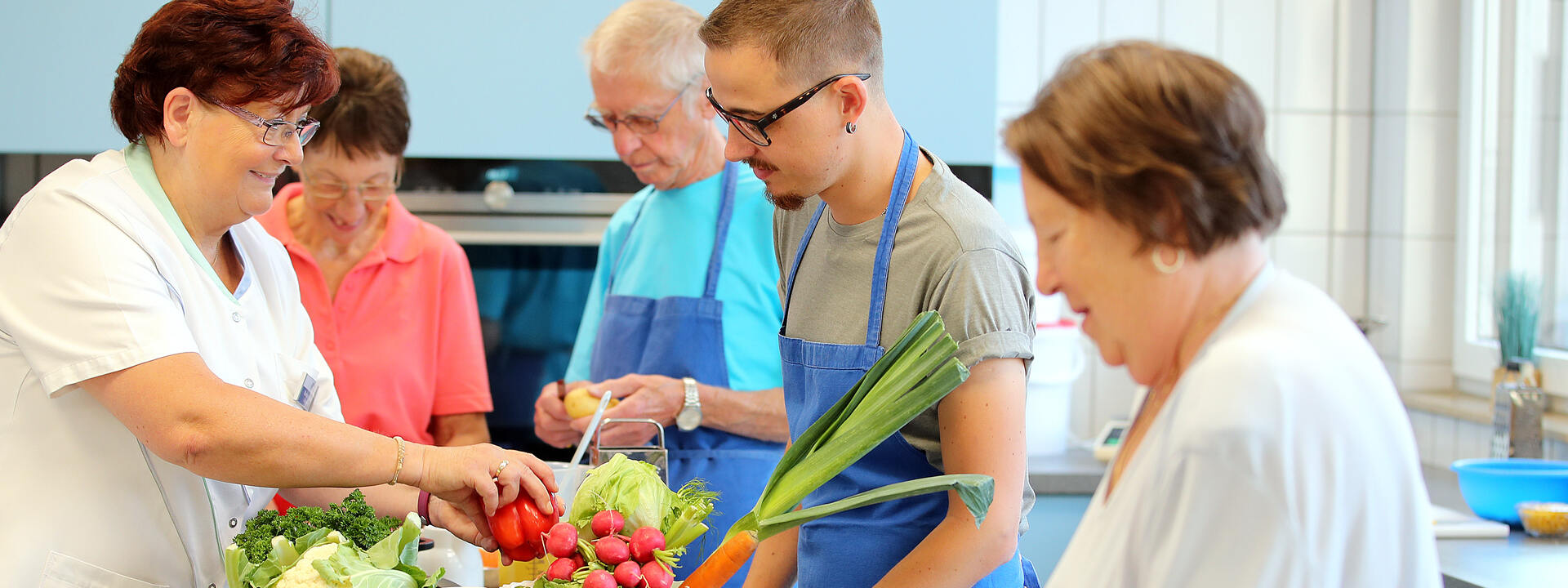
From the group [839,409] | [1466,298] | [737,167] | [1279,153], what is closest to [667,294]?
[737,167]

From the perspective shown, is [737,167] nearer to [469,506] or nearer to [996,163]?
[469,506]

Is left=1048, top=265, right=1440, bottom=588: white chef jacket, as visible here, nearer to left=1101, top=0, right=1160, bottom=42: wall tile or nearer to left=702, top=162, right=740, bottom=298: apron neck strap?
left=702, top=162, right=740, bottom=298: apron neck strap

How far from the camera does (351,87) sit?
1892 millimetres

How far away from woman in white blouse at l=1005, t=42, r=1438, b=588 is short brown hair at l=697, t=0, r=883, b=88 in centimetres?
38

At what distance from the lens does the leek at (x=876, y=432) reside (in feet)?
3.18

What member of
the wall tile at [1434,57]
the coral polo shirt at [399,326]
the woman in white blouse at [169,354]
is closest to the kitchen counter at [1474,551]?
the wall tile at [1434,57]

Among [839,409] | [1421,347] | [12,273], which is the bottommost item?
[1421,347]

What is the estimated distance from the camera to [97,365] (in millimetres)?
1128

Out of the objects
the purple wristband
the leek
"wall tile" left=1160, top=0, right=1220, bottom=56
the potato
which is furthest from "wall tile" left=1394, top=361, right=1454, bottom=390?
the purple wristband

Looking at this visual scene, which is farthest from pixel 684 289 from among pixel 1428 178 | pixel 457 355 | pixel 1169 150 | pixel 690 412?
pixel 1428 178

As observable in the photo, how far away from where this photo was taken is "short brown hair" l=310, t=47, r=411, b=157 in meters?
1.88

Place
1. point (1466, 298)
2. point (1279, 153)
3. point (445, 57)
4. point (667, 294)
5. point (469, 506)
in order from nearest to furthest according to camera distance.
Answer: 1. point (469, 506)
2. point (667, 294)
3. point (445, 57)
4. point (1466, 298)
5. point (1279, 153)

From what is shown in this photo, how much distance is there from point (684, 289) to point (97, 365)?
0.90 meters

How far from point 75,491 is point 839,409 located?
0.83 meters
